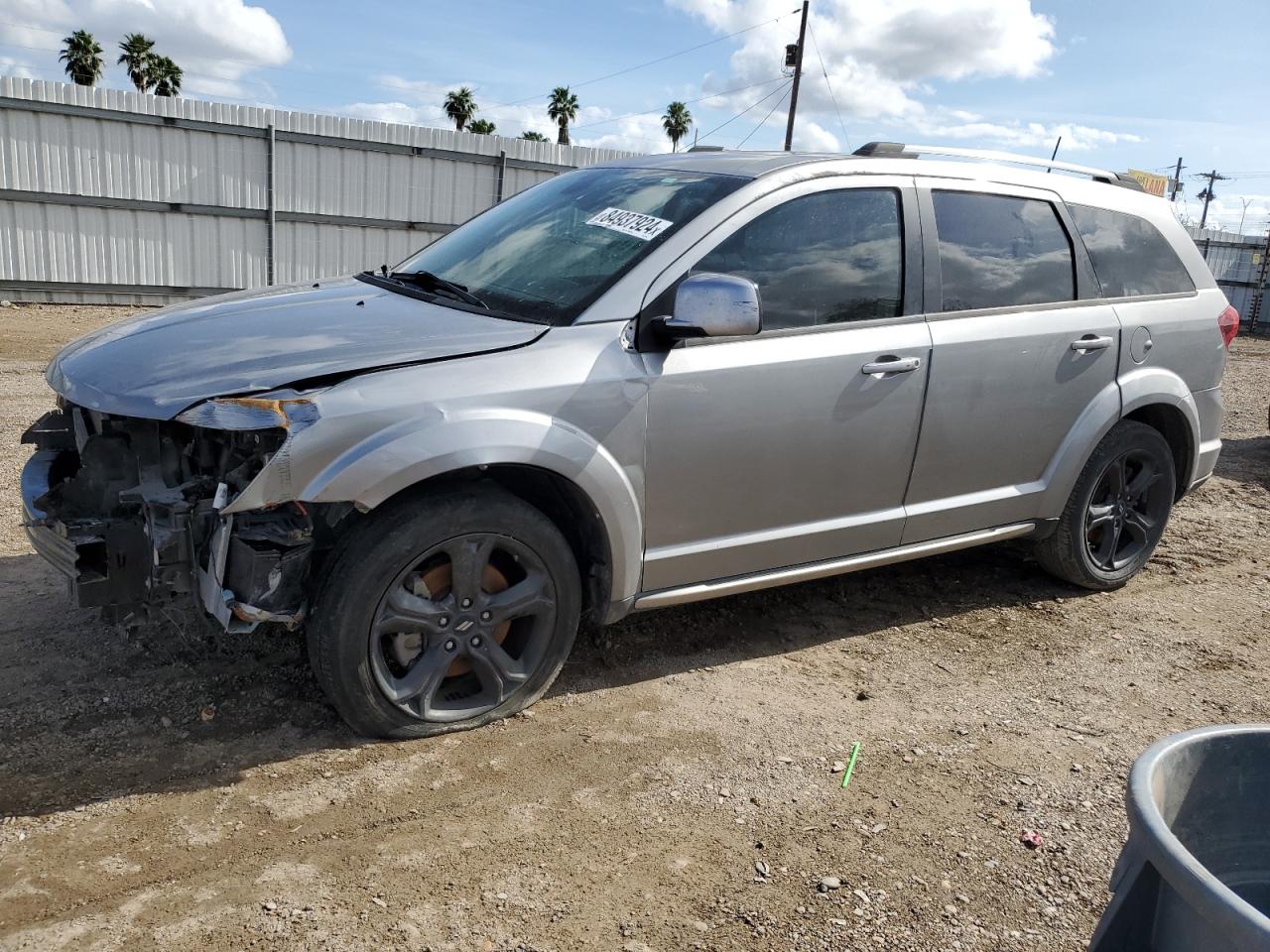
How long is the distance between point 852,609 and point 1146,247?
2239 mm

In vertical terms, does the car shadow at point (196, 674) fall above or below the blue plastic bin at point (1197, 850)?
below

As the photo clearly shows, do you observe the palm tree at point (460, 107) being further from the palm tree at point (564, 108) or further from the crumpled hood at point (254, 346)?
the crumpled hood at point (254, 346)

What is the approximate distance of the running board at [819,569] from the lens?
3666 millimetres

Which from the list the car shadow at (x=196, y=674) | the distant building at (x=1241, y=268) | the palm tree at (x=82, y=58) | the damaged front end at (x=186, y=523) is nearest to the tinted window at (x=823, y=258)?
the car shadow at (x=196, y=674)

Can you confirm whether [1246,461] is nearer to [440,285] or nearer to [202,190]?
[440,285]

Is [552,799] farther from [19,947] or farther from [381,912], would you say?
[19,947]

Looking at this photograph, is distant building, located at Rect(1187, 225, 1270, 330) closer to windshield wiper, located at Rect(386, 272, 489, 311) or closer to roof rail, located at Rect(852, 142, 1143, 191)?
roof rail, located at Rect(852, 142, 1143, 191)

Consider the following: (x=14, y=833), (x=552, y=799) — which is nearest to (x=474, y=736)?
(x=552, y=799)

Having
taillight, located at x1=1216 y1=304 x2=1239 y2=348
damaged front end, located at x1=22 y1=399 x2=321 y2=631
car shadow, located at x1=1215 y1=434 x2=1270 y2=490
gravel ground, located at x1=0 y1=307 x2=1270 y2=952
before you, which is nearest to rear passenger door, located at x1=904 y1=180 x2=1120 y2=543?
gravel ground, located at x1=0 y1=307 x2=1270 y2=952

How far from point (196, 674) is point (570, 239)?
6.77 feet

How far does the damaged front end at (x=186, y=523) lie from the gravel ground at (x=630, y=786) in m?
0.56

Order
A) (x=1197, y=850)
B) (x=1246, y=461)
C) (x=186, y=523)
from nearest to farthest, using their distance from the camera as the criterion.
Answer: (x=1197, y=850), (x=186, y=523), (x=1246, y=461)

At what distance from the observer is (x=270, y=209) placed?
50.7ft

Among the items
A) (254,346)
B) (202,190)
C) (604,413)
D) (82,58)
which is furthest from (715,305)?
(82,58)
